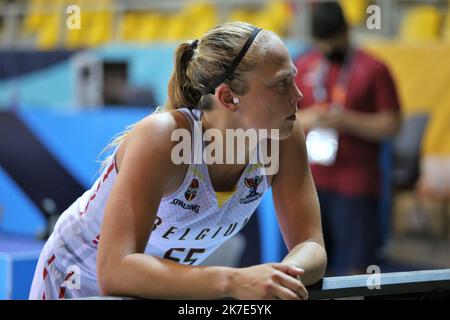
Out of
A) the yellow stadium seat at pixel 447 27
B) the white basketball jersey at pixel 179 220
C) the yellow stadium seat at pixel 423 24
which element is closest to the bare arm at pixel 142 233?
the white basketball jersey at pixel 179 220

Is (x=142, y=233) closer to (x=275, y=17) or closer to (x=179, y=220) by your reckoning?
(x=179, y=220)

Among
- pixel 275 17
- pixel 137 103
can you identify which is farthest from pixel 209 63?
pixel 275 17

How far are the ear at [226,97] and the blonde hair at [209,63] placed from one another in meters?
0.01

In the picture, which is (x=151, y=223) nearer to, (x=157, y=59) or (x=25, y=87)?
(x=157, y=59)

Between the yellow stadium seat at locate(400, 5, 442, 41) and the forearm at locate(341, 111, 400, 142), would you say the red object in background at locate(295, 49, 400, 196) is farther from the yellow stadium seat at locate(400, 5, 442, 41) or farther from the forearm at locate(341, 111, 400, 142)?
the yellow stadium seat at locate(400, 5, 442, 41)

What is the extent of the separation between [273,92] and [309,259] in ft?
1.20

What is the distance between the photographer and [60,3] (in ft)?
30.2

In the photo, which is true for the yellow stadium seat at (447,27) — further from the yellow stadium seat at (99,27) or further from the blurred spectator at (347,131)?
the yellow stadium seat at (99,27)

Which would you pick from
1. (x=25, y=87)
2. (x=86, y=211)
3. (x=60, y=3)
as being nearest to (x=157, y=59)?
(x=25, y=87)

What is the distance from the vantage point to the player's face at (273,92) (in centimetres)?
175

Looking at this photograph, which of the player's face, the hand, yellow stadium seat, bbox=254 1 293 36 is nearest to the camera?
the hand

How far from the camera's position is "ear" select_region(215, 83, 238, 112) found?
5.87 ft

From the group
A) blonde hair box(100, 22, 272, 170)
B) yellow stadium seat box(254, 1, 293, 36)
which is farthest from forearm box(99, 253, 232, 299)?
yellow stadium seat box(254, 1, 293, 36)

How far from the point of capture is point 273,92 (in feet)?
5.76
